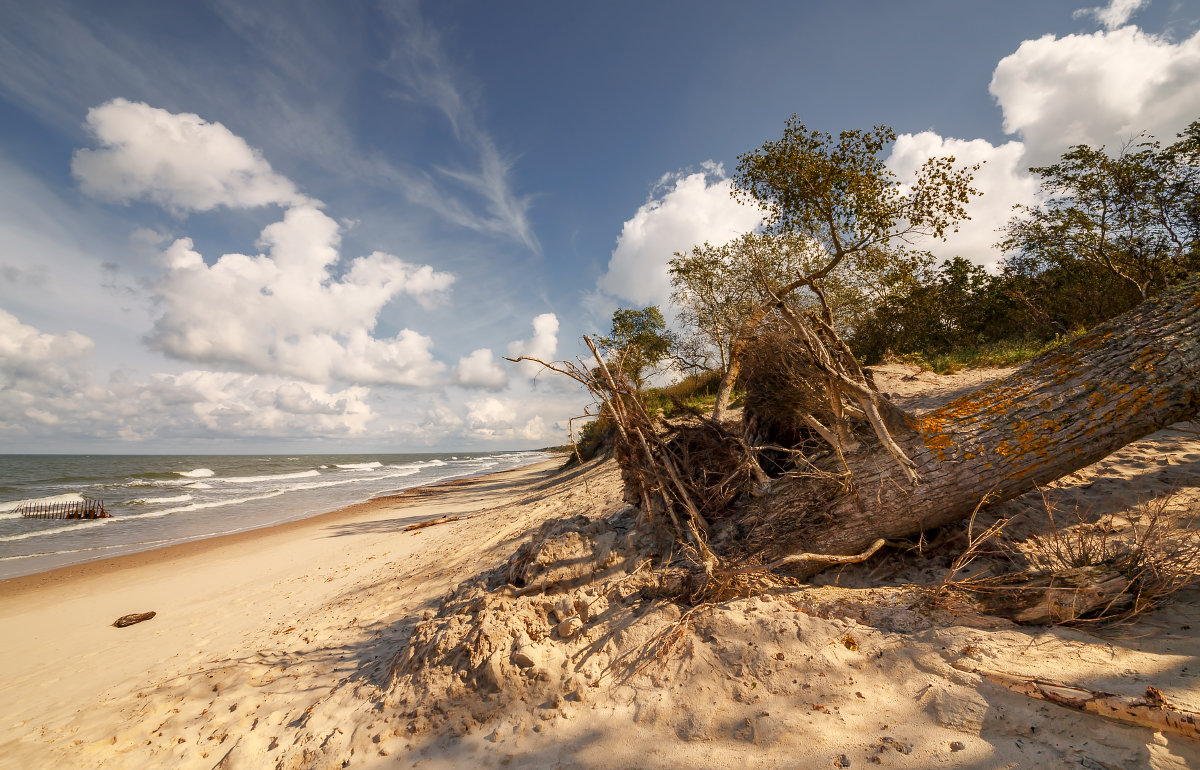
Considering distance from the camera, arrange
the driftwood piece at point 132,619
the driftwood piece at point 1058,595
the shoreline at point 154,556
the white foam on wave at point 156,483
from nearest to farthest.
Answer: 1. the driftwood piece at point 1058,595
2. the driftwood piece at point 132,619
3. the shoreline at point 154,556
4. the white foam on wave at point 156,483

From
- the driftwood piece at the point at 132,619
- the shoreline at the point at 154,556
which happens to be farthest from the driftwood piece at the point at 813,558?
Result: the shoreline at the point at 154,556

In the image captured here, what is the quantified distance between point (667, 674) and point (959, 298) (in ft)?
71.2

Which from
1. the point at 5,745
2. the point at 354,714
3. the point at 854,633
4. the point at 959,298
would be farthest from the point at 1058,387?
the point at 959,298

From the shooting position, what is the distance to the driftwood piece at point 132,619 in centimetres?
786

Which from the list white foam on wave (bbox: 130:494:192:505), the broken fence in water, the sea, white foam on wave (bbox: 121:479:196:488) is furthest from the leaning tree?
white foam on wave (bbox: 121:479:196:488)

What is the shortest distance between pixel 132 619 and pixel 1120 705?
12149 mm

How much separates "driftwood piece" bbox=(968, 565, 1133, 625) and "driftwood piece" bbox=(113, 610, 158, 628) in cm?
1174

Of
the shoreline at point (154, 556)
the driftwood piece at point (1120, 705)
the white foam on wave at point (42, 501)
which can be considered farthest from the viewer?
the white foam on wave at point (42, 501)

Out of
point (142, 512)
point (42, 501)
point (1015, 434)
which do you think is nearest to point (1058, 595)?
point (1015, 434)

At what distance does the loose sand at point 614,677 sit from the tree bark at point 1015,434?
0.53 m

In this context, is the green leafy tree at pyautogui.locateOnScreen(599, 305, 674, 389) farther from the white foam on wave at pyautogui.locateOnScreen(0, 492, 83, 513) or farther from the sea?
the white foam on wave at pyautogui.locateOnScreen(0, 492, 83, 513)

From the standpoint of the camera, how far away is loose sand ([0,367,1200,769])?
2.50m

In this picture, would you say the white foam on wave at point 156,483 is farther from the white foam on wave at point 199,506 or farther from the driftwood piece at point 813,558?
the driftwood piece at point 813,558

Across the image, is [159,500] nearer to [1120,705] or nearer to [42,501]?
[42,501]
